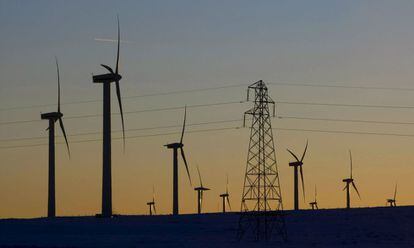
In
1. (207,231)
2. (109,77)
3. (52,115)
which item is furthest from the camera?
(52,115)

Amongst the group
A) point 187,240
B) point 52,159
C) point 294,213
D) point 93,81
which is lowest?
point 187,240

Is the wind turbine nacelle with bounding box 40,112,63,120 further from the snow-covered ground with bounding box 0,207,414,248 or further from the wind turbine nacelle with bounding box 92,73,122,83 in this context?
the snow-covered ground with bounding box 0,207,414,248

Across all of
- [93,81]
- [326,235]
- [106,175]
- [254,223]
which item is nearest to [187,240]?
[326,235]

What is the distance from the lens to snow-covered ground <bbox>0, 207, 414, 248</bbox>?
3455 inches

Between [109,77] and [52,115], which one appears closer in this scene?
[109,77]

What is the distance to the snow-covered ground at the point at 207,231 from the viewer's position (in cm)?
8775

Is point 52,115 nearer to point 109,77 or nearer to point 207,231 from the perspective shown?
point 109,77

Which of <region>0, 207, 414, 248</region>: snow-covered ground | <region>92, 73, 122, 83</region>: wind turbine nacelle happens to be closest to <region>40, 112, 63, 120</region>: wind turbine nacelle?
<region>92, 73, 122, 83</region>: wind turbine nacelle

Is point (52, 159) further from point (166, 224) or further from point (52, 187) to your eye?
point (166, 224)

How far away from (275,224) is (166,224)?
525 inches

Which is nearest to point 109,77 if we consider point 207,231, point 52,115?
point 52,115

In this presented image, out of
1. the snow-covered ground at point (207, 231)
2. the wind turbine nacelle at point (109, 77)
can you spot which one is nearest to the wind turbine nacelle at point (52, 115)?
the wind turbine nacelle at point (109, 77)

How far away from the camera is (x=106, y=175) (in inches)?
5044

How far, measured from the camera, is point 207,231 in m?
107
